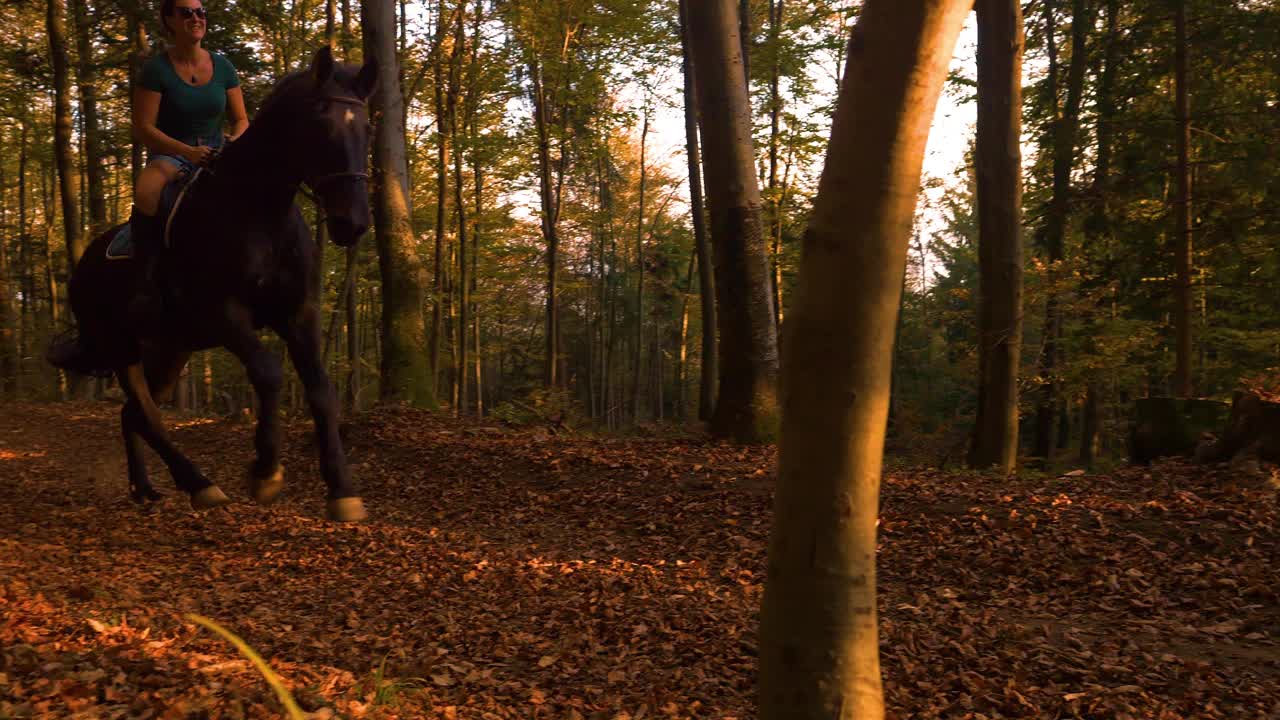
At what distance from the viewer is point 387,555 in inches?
257

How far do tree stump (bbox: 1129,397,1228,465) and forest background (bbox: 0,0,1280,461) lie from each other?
0.53m

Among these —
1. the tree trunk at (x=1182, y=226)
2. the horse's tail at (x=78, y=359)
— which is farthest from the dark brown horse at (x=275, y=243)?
the tree trunk at (x=1182, y=226)

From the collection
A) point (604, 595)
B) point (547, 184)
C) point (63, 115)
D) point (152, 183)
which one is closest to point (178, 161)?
point (152, 183)

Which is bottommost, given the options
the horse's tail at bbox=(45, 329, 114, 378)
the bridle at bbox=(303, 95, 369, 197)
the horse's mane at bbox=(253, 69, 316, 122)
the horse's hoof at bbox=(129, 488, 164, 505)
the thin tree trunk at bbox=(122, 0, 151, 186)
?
the horse's hoof at bbox=(129, 488, 164, 505)

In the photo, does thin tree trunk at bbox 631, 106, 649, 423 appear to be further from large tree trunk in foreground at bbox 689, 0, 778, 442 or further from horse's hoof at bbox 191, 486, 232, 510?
horse's hoof at bbox 191, 486, 232, 510

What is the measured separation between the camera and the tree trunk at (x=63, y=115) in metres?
17.5

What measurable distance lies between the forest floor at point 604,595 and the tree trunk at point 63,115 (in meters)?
10.5

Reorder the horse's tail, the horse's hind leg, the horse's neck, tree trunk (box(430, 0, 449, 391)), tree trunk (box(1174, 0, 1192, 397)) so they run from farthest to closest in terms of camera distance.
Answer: tree trunk (box(430, 0, 449, 391)) → tree trunk (box(1174, 0, 1192, 397)) → the horse's tail → the horse's hind leg → the horse's neck

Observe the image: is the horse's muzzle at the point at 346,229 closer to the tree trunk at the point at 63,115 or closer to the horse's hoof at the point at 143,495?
the horse's hoof at the point at 143,495

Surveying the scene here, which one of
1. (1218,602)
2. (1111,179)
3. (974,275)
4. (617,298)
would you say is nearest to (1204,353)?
(1111,179)

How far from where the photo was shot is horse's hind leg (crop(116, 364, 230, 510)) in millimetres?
6012

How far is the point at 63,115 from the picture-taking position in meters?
17.9

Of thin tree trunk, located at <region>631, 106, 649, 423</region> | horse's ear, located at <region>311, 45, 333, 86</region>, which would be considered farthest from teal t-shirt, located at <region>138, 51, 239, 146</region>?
thin tree trunk, located at <region>631, 106, 649, 423</region>

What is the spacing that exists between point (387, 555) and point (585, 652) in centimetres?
243
